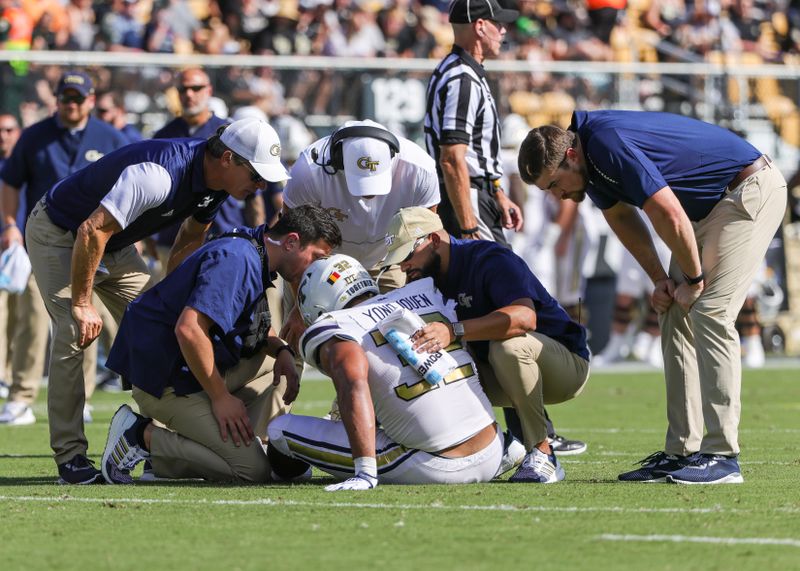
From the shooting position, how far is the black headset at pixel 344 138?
8.00 m

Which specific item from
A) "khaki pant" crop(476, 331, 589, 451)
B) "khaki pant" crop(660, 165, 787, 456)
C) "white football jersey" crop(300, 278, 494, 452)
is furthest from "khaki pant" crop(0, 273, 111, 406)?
"khaki pant" crop(660, 165, 787, 456)

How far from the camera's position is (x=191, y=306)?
6.86 m

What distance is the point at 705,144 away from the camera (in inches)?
279

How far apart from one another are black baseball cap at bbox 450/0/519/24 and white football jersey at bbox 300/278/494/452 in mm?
3038

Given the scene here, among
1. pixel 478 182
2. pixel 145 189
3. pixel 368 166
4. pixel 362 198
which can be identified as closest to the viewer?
pixel 145 189

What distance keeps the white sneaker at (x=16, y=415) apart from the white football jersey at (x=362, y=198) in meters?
3.90

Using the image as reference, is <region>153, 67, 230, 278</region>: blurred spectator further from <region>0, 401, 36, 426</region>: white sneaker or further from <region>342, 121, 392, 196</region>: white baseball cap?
<region>342, 121, 392, 196</region>: white baseball cap

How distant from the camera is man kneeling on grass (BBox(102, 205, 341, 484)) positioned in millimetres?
6914

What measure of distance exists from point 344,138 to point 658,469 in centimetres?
245

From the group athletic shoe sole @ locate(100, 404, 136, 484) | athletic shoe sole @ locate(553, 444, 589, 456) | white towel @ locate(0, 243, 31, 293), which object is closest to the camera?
athletic shoe sole @ locate(100, 404, 136, 484)

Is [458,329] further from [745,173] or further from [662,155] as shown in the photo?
[745,173]

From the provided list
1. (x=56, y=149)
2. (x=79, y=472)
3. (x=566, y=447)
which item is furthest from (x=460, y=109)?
(x=56, y=149)

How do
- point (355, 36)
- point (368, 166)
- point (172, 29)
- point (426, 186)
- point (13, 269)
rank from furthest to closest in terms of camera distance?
1. point (355, 36)
2. point (172, 29)
3. point (13, 269)
4. point (426, 186)
5. point (368, 166)

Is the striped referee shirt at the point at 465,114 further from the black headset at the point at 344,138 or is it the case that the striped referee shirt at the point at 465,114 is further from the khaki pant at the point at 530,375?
the khaki pant at the point at 530,375
